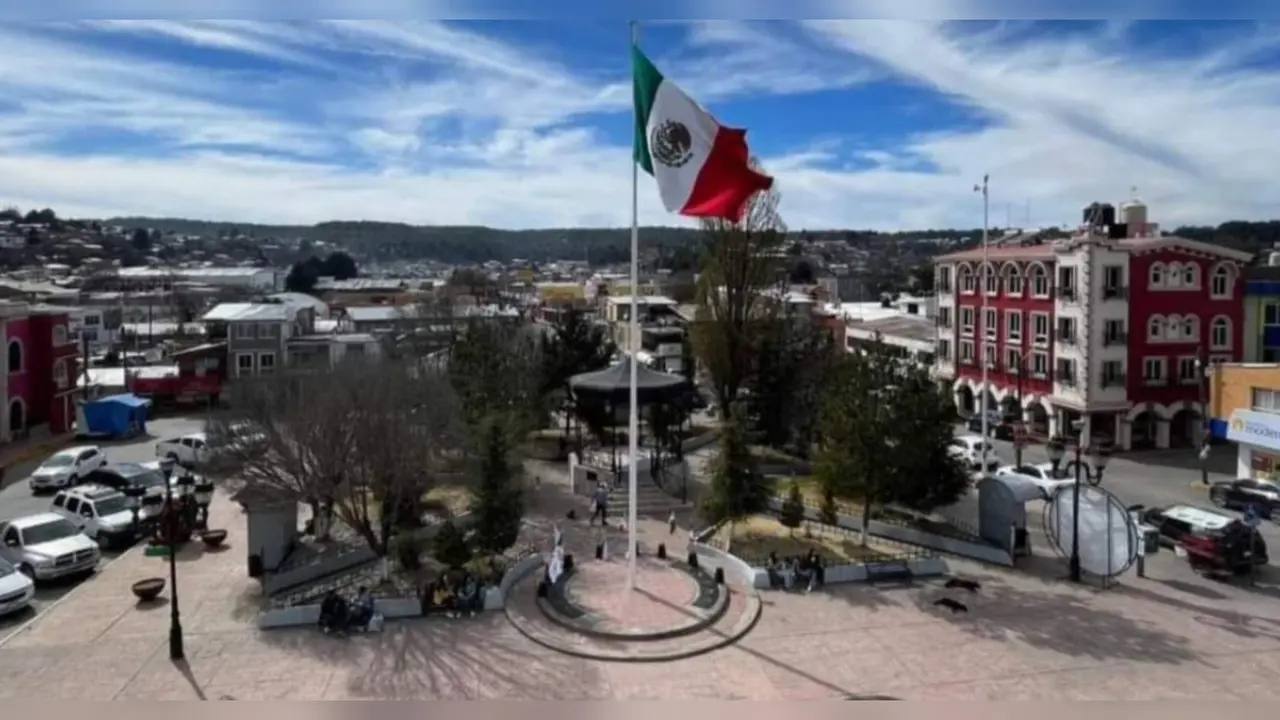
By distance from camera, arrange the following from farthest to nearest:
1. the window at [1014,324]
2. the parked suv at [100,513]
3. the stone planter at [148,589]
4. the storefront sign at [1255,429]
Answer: the window at [1014,324] < the storefront sign at [1255,429] < the parked suv at [100,513] < the stone planter at [148,589]

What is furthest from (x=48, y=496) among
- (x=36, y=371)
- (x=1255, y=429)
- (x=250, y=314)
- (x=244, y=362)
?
(x=1255, y=429)

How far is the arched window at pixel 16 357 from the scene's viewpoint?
30.4m

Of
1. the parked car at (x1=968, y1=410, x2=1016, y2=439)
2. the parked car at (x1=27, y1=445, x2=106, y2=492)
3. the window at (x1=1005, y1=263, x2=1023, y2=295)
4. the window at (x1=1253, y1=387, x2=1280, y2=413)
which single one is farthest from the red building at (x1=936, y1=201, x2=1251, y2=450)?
the parked car at (x1=27, y1=445, x2=106, y2=492)

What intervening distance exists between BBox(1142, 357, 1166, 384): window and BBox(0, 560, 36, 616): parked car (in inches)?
1171

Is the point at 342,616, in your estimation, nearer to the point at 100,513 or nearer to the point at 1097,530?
the point at 100,513

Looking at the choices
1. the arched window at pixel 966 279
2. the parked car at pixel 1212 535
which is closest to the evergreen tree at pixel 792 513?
the parked car at pixel 1212 535

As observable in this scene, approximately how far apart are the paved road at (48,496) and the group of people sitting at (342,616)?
4.84 m

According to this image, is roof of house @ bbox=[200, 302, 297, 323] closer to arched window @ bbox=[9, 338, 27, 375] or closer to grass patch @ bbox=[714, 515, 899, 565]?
arched window @ bbox=[9, 338, 27, 375]

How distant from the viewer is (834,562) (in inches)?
643

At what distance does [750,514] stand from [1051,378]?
17.1m

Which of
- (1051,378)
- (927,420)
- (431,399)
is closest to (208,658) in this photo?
(431,399)

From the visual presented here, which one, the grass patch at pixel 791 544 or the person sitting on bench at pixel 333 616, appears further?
the grass patch at pixel 791 544

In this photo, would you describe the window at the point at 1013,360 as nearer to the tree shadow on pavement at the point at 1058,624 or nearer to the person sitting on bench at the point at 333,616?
the tree shadow on pavement at the point at 1058,624

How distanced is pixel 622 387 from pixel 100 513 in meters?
11.5
